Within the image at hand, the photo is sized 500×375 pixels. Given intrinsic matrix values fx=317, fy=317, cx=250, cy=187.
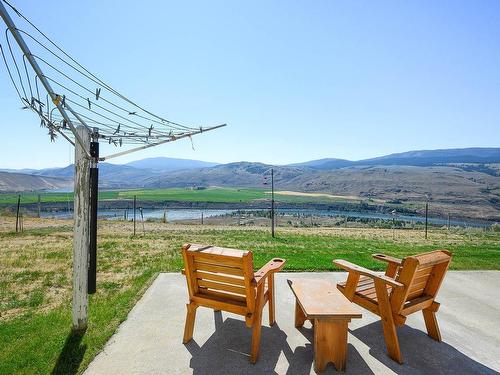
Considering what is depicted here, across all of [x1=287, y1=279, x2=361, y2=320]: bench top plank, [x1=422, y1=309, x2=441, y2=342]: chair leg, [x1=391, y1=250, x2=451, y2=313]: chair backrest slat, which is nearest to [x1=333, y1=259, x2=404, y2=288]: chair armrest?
[x1=391, y1=250, x2=451, y2=313]: chair backrest slat

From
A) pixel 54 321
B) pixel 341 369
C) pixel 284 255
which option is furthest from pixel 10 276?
pixel 341 369

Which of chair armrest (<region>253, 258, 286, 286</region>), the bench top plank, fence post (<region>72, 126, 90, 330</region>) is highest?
fence post (<region>72, 126, 90, 330</region>)

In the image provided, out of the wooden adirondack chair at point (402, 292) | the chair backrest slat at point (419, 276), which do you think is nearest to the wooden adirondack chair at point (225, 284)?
the wooden adirondack chair at point (402, 292)

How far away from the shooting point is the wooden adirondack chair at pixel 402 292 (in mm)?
3291

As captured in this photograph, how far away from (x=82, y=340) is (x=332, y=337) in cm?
275

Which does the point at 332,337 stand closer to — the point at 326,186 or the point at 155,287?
the point at 155,287

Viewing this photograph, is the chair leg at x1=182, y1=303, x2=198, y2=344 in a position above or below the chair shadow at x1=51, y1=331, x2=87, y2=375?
above

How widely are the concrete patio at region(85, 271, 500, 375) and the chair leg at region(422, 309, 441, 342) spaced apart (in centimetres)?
8

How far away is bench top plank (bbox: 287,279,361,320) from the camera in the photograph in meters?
2.98

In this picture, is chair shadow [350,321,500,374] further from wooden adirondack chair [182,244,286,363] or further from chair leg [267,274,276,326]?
wooden adirondack chair [182,244,286,363]

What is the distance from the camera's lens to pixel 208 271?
3.40 m

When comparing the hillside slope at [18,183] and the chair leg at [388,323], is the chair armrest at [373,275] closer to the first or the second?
the chair leg at [388,323]

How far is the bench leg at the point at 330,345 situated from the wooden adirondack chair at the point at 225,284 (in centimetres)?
61

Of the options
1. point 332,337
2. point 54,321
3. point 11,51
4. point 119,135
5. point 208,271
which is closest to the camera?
point 11,51
